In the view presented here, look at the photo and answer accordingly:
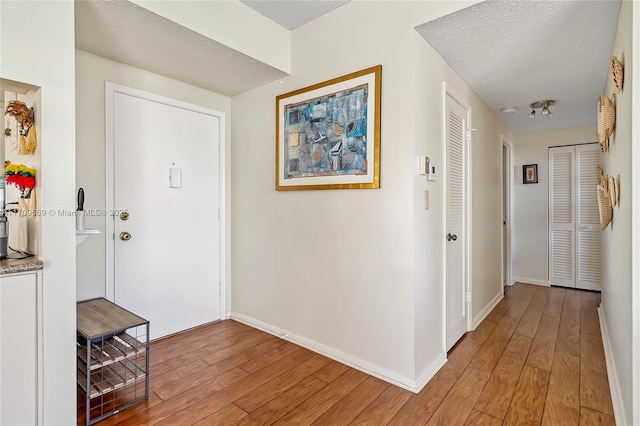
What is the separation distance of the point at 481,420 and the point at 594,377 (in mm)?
1042

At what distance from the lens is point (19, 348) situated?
1.48 m

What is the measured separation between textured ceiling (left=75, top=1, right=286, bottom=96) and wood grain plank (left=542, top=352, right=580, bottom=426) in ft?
9.67

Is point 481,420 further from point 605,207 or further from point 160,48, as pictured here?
point 160,48

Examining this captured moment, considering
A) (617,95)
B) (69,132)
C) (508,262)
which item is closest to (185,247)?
(69,132)

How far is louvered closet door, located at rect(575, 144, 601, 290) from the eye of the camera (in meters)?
4.30

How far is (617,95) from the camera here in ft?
6.01

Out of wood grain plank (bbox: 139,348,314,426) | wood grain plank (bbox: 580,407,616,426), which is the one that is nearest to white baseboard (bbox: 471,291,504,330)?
wood grain plank (bbox: 580,407,616,426)

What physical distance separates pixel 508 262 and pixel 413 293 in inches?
138

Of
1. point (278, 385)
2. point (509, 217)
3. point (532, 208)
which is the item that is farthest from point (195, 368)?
point (532, 208)

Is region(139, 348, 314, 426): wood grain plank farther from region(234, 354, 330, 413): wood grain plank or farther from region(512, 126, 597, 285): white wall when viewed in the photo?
region(512, 126, 597, 285): white wall

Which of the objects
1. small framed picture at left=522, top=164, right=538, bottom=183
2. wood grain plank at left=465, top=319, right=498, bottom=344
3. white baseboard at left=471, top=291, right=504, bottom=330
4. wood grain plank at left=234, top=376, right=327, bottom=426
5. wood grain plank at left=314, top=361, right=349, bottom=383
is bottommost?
wood grain plank at left=234, top=376, right=327, bottom=426

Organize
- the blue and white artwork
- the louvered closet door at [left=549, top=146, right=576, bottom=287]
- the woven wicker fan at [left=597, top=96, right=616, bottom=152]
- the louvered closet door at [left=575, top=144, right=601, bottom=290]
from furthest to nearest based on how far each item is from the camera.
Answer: the louvered closet door at [left=549, top=146, right=576, bottom=287] → the louvered closet door at [left=575, top=144, right=601, bottom=290] → the blue and white artwork → the woven wicker fan at [left=597, top=96, right=616, bottom=152]

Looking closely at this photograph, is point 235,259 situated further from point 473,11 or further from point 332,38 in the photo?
point 473,11

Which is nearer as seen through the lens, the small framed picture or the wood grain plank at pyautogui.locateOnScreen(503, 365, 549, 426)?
the wood grain plank at pyautogui.locateOnScreen(503, 365, 549, 426)
